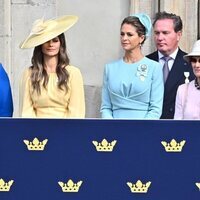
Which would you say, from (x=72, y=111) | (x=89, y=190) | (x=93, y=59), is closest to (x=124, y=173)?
(x=89, y=190)

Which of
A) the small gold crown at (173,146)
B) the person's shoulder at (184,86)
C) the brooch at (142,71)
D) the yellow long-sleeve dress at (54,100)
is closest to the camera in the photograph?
the small gold crown at (173,146)

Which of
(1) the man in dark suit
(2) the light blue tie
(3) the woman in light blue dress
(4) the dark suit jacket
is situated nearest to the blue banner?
(3) the woman in light blue dress

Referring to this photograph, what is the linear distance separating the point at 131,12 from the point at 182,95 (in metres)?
2.78

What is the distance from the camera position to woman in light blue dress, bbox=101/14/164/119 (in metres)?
8.19

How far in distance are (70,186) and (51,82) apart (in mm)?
940

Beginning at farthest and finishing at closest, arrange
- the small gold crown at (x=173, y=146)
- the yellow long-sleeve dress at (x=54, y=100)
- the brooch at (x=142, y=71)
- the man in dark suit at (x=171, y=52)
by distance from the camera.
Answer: the man in dark suit at (x=171, y=52) < the brooch at (x=142, y=71) < the yellow long-sleeve dress at (x=54, y=100) < the small gold crown at (x=173, y=146)

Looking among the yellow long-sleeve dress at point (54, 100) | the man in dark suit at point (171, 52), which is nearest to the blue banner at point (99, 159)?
the yellow long-sleeve dress at point (54, 100)

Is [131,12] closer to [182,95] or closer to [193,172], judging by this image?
[182,95]

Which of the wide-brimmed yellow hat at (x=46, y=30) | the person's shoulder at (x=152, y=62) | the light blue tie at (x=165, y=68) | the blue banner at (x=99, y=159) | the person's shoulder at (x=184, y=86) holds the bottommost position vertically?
the blue banner at (x=99, y=159)

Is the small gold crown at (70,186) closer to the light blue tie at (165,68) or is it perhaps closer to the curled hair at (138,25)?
the curled hair at (138,25)

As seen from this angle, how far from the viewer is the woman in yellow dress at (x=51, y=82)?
7938 mm

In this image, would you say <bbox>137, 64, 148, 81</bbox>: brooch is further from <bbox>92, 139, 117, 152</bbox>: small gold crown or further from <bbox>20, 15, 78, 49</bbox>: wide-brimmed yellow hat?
<bbox>92, 139, 117, 152</bbox>: small gold crown

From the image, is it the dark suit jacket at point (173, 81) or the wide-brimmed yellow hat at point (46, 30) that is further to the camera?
the dark suit jacket at point (173, 81)

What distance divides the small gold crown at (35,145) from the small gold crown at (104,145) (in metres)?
0.35
